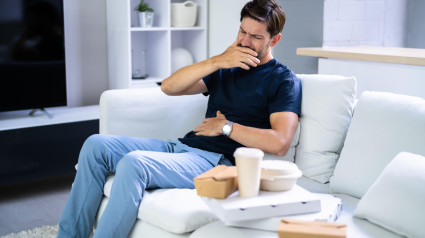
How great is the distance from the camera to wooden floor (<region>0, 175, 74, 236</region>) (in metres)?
3.00

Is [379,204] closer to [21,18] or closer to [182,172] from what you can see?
[182,172]

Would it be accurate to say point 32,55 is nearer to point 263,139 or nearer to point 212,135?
point 212,135

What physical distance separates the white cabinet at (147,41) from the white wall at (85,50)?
0.07m

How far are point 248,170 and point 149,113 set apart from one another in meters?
1.12

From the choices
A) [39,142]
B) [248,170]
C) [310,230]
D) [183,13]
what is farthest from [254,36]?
[183,13]

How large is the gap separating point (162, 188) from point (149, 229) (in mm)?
205

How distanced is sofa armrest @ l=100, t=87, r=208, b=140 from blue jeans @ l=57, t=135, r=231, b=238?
0.17 meters

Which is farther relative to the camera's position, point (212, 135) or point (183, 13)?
point (183, 13)

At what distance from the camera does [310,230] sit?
1.43 m

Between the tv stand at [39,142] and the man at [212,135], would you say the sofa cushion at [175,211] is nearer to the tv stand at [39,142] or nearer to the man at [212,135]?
the man at [212,135]

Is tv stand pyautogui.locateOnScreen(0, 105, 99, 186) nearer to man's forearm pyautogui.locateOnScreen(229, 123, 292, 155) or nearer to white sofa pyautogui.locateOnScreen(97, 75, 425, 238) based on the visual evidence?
white sofa pyautogui.locateOnScreen(97, 75, 425, 238)

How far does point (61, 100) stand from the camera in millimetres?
3811

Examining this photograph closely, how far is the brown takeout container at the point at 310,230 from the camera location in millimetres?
1409

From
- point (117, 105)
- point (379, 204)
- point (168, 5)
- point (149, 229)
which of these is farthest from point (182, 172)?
point (168, 5)
